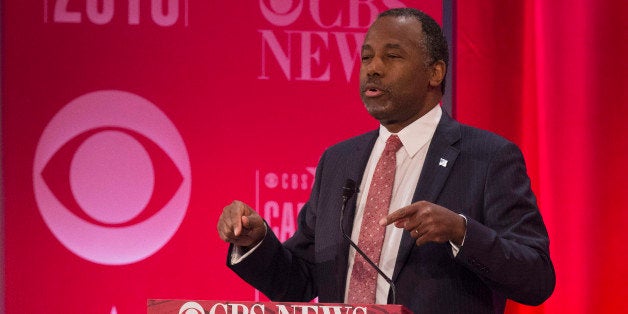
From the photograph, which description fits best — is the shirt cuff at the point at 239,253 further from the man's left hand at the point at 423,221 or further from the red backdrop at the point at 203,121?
the red backdrop at the point at 203,121

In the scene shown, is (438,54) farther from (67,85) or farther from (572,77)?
(67,85)

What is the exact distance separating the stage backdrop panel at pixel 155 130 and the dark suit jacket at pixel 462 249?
110 cm

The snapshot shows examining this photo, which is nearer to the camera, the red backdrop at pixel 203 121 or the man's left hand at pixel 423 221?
the man's left hand at pixel 423 221

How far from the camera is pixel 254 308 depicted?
1512 millimetres

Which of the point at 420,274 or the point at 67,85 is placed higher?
the point at 67,85

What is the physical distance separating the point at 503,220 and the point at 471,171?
147 mm

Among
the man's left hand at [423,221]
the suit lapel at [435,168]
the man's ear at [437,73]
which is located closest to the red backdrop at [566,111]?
the man's ear at [437,73]

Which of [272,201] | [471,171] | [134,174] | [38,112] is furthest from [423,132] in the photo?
[38,112]

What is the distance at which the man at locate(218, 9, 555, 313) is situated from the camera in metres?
1.83

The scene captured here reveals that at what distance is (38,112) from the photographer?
3207 millimetres

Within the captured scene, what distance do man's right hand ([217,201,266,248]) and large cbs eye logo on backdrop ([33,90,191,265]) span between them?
1298 mm

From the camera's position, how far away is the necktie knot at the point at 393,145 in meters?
2.12

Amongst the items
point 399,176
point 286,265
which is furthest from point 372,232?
point 286,265

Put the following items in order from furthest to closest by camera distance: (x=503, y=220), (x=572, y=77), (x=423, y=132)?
(x=572, y=77), (x=423, y=132), (x=503, y=220)
